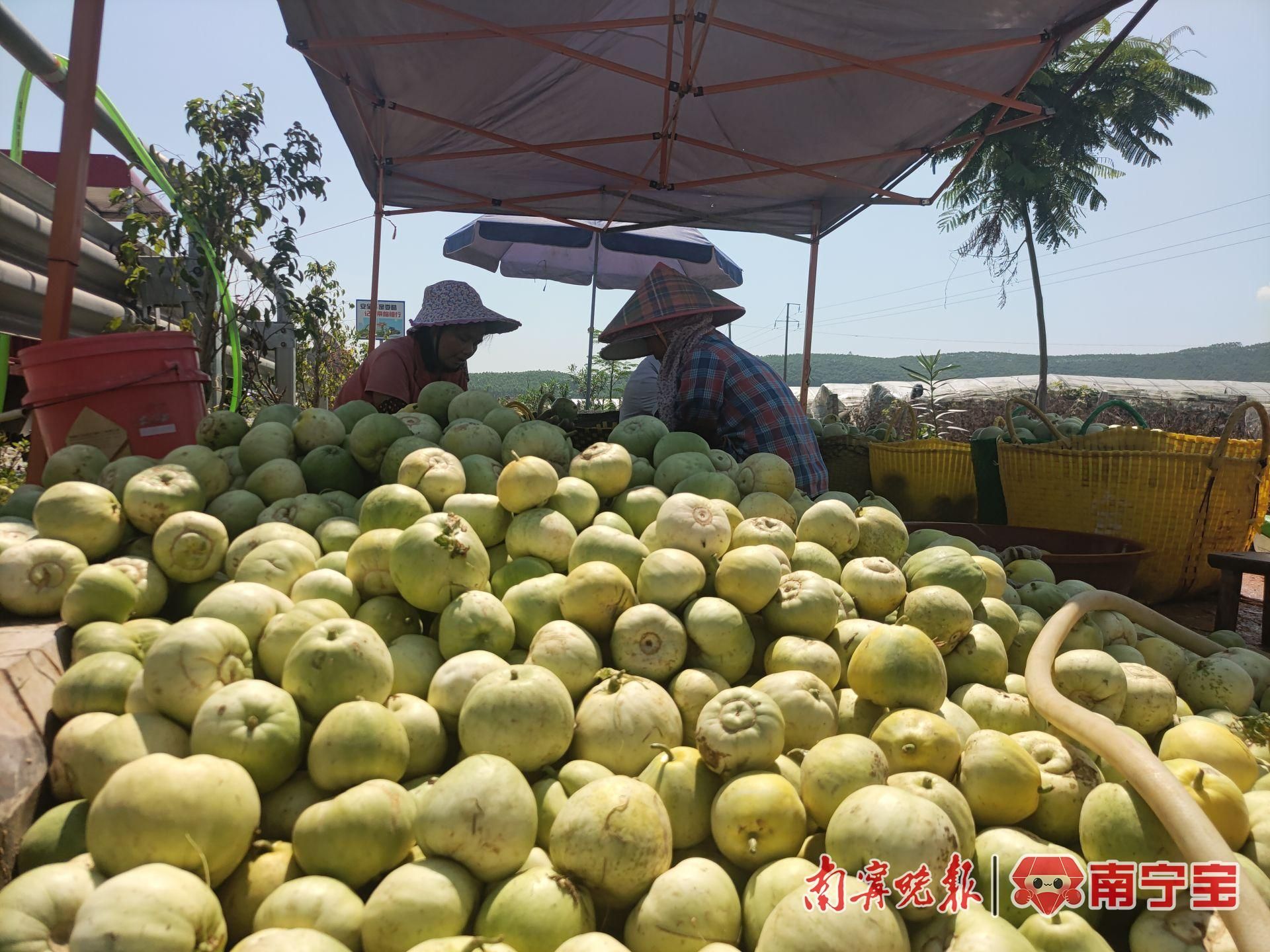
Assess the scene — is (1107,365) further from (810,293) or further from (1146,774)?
(1146,774)

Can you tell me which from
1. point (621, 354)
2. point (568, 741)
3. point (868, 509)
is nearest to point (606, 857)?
point (568, 741)

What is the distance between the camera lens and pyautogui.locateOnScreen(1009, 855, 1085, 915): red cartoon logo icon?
1357 millimetres

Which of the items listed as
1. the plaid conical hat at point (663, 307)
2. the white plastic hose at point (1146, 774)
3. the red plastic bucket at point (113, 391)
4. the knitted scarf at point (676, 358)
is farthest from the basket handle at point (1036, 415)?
the red plastic bucket at point (113, 391)

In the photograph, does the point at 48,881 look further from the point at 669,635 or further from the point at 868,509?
the point at 868,509

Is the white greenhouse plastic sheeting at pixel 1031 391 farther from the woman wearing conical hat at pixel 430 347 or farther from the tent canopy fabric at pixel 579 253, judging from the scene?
the woman wearing conical hat at pixel 430 347

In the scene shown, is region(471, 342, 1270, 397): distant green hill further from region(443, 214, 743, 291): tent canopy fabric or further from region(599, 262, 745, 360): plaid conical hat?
region(599, 262, 745, 360): plaid conical hat

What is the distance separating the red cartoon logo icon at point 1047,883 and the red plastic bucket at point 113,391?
3221 mm

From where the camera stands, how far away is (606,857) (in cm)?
134

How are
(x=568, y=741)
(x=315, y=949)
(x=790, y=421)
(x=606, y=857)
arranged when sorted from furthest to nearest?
(x=790, y=421) < (x=568, y=741) < (x=606, y=857) < (x=315, y=949)

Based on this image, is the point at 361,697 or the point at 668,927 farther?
the point at 361,697

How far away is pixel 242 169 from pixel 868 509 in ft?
22.0

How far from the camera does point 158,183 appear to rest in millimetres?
5512

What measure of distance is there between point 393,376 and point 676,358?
6.73 ft

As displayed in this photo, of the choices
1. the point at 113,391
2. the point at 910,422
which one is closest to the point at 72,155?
the point at 113,391
